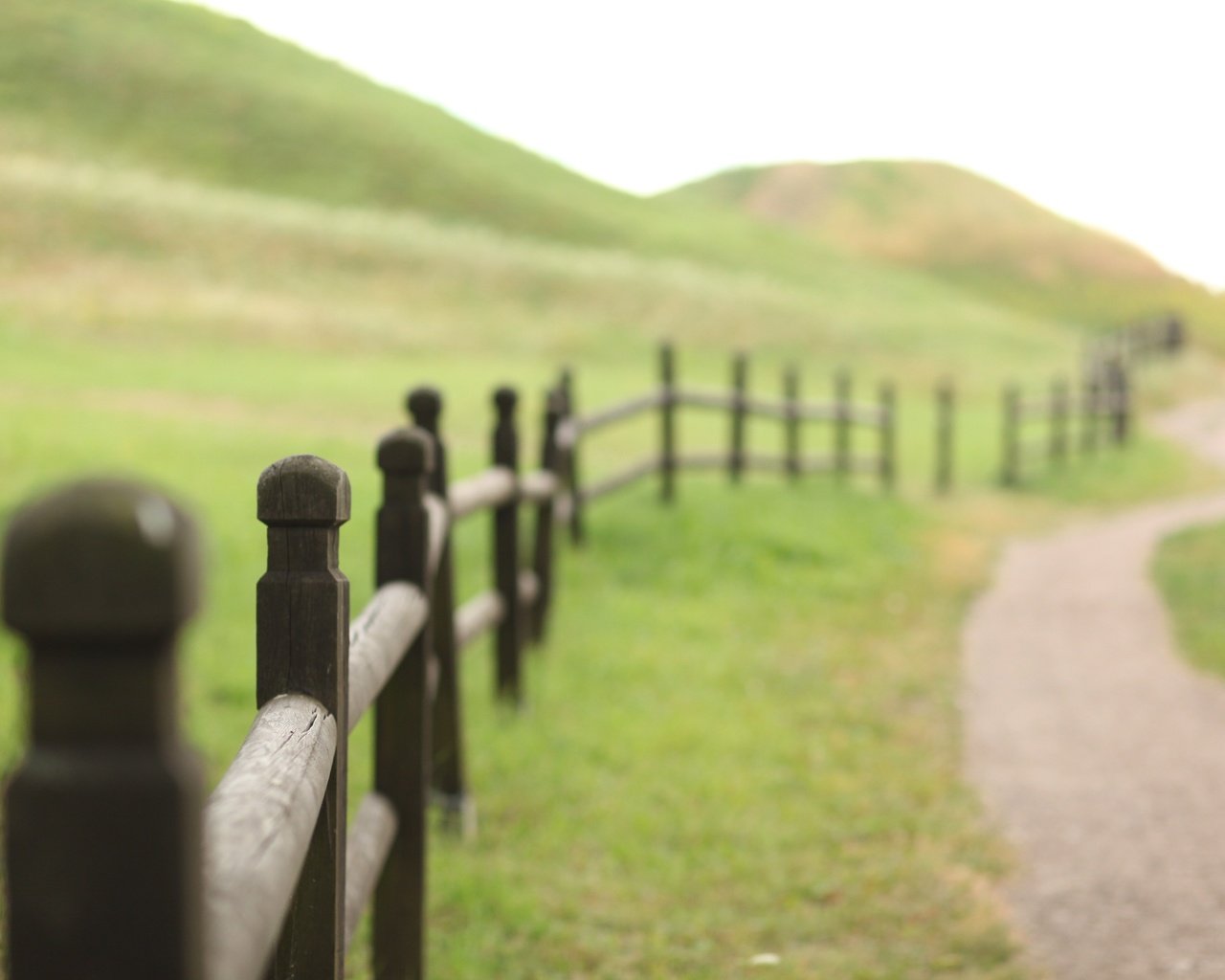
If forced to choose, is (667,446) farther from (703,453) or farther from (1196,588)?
(1196,588)

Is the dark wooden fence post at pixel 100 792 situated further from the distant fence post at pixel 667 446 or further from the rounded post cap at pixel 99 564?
the distant fence post at pixel 667 446

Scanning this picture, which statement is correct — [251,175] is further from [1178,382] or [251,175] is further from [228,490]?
[228,490]

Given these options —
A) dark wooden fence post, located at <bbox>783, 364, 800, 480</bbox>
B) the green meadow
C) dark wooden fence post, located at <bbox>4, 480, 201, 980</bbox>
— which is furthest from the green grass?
dark wooden fence post, located at <bbox>4, 480, 201, 980</bbox>

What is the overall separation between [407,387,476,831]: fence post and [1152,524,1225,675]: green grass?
4.30 meters

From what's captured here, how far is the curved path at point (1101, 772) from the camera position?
12.2 feet

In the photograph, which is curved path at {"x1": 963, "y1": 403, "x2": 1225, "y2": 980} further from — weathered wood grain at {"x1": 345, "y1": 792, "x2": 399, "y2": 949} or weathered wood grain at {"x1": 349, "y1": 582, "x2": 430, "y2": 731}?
weathered wood grain at {"x1": 349, "y1": 582, "x2": 430, "y2": 731}

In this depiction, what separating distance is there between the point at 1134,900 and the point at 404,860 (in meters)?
2.18

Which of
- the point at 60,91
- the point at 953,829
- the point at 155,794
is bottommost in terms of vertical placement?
the point at 953,829

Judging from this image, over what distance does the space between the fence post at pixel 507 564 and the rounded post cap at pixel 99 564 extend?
4973 mm

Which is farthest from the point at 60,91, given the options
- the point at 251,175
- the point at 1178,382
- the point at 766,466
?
the point at 766,466

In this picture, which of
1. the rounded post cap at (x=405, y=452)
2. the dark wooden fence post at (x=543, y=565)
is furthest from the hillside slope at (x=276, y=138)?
the rounded post cap at (x=405, y=452)

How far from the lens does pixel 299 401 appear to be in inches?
750

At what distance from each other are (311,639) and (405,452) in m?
1.48

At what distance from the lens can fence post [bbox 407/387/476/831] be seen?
4.40 m
